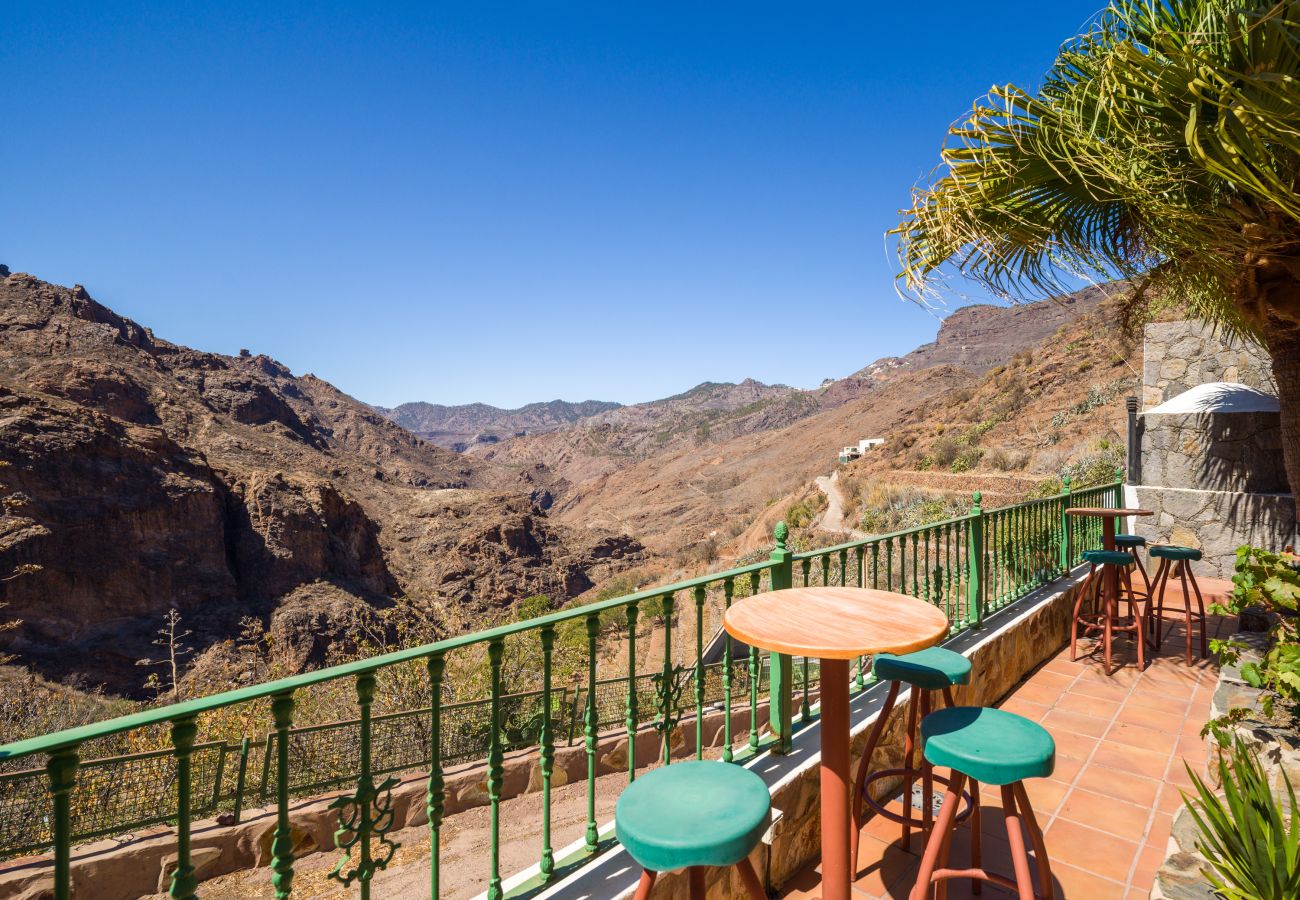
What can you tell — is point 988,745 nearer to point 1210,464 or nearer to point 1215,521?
point 1215,521

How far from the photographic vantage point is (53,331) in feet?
129

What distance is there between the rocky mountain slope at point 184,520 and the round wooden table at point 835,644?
89.3 feet

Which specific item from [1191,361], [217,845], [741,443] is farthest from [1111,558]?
[741,443]

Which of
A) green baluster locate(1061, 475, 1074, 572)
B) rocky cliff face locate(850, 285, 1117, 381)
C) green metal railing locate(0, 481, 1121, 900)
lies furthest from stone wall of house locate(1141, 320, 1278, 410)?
rocky cliff face locate(850, 285, 1117, 381)

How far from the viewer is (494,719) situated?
75.1 inches

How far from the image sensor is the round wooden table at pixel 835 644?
183 centimetres

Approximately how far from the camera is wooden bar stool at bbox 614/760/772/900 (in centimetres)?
144

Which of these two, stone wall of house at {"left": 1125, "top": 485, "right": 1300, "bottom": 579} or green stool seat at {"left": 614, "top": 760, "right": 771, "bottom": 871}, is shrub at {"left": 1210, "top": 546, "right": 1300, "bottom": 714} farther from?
stone wall of house at {"left": 1125, "top": 485, "right": 1300, "bottom": 579}

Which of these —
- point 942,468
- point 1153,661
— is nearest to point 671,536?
point 942,468

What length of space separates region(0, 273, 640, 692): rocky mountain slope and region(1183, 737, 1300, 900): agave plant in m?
27.9

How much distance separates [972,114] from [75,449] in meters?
35.0

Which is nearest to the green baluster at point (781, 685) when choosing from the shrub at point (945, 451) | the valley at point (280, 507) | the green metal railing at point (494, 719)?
the green metal railing at point (494, 719)

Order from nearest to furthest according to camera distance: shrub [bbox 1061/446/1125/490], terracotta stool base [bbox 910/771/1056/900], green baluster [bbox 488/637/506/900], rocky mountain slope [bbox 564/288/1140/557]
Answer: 1. green baluster [bbox 488/637/506/900]
2. terracotta stool base [bbox 910/771/1056/900]
3. shrub [bbox 1061/446/1125/490]
4. rocky mountain slope [bbox 564/288/1140/557]

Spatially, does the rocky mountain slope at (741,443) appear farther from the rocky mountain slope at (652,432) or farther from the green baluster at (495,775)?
the green baluster at (495,775)
